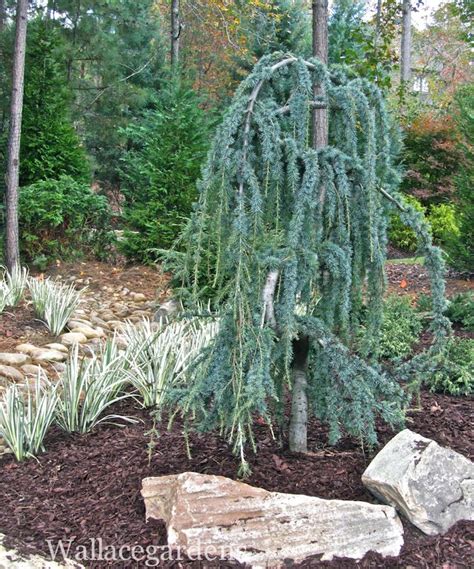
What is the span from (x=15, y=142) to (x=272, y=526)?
6.31m

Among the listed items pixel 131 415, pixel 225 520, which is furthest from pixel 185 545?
pixel 131 415

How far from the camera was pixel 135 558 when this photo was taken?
240cm

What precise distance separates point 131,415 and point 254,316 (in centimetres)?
157

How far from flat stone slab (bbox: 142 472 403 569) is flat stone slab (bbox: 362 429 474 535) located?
0.09 metres

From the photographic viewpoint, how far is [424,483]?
8.36 ft

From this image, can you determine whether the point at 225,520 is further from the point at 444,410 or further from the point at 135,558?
the point at 444,410

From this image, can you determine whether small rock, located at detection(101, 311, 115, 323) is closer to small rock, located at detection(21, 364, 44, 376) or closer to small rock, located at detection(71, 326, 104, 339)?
small rock, located at detection(71, 326, 104, 339)

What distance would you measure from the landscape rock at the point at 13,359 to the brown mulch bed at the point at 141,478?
1.47 meters

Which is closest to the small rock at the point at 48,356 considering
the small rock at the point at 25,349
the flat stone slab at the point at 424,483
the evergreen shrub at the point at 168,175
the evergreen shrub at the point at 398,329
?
the small rock at the point at 25,349

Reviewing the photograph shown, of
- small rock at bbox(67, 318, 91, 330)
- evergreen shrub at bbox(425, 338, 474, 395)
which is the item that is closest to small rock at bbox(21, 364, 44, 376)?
small rock at bbox(67, 318, 91, 330)

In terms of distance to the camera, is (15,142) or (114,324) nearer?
(114,324)

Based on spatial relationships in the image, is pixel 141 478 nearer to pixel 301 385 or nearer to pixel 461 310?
pixel 301 385

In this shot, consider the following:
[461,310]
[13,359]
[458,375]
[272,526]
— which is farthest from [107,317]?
[272,526]

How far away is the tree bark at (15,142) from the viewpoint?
7.27m
